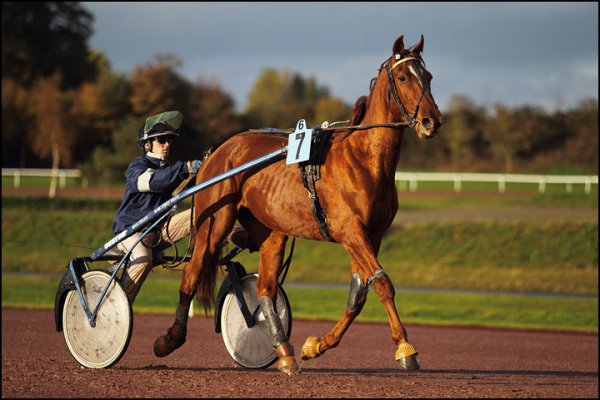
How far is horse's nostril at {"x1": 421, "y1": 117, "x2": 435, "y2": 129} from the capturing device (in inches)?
231

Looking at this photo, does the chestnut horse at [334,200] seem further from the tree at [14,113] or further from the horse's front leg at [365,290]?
the tree at [14,113]

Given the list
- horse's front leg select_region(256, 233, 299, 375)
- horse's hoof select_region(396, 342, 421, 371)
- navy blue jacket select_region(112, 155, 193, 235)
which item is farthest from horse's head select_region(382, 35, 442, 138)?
navy blue jacket select_region(112, 155, 193, 235)

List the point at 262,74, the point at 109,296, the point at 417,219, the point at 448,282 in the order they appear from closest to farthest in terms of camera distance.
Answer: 1. the point at 109,296
2. the point at 448,282
3. the point at 417,219
4. the point at 262,74

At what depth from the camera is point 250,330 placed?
290 inches

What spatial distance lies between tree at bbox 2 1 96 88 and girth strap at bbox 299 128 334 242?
42146mm

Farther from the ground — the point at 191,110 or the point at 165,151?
the point at 191,110

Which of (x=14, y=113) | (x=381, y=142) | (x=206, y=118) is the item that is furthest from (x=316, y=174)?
(x=14, y=113)

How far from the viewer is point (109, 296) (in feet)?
22.5

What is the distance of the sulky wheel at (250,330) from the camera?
7.27 m

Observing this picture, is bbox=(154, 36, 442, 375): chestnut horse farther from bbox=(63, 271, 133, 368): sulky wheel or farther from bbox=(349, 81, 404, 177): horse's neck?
bbox=(63, 271, 133, 368): sulky wheel

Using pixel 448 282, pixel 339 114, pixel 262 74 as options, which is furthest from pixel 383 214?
pixel 262 74

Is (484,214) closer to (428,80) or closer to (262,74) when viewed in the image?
(428,80)

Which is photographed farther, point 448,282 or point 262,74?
point 262,74

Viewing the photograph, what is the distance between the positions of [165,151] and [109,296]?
4.07 ft
